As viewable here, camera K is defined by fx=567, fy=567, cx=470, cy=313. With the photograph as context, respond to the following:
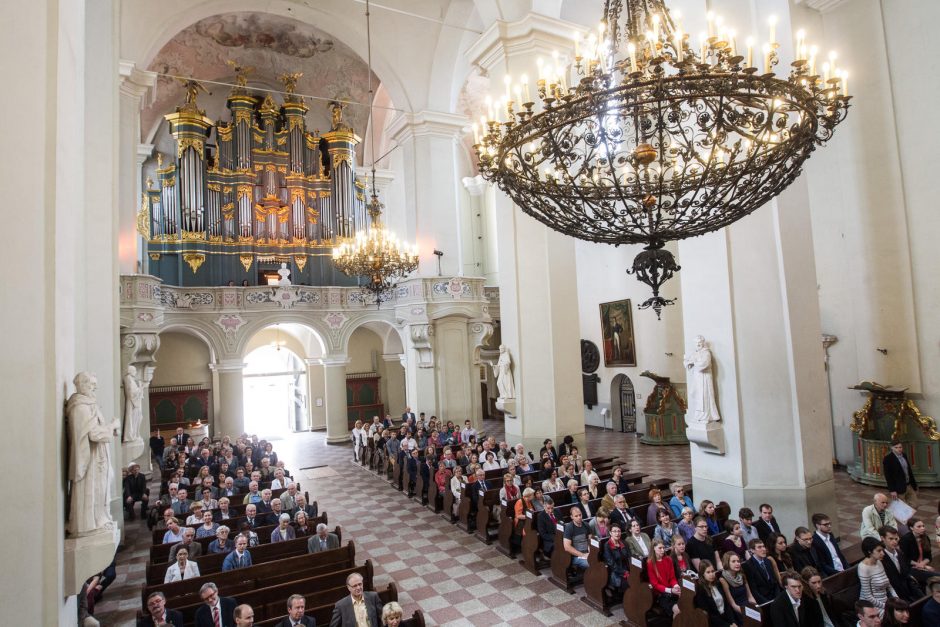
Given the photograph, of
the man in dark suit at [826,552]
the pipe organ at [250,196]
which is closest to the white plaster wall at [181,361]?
the pipe organ at [250,196]

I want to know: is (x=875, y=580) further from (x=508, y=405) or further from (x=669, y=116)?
(x=508, y=405)

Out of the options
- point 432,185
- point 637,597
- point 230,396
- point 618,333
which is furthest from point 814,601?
point 230,396

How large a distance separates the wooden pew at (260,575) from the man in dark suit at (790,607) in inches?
160

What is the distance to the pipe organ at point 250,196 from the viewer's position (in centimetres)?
1586

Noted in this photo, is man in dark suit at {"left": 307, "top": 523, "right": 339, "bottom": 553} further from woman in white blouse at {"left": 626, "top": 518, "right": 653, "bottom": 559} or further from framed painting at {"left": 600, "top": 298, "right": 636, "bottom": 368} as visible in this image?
framed painting at {"left": 600, "top": 298, "right": 636, "bottom": 368}


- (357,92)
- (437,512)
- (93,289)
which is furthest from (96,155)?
(357,92)

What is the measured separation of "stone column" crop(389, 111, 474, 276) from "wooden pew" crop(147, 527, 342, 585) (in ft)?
29.8

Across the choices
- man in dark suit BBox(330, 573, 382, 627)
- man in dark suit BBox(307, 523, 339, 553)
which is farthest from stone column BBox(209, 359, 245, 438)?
man in dark suit BBox(330, 573, 382, 627)

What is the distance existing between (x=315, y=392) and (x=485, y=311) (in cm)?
881

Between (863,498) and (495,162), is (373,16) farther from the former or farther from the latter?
(863,498)

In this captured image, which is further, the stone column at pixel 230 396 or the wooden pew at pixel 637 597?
the stone column at pixel 230 396

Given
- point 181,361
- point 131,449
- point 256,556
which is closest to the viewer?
point 256,556

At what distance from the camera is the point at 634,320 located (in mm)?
17359

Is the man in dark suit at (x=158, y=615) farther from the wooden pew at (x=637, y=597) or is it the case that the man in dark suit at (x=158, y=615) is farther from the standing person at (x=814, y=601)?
the standing person at (x=814, y=601)
